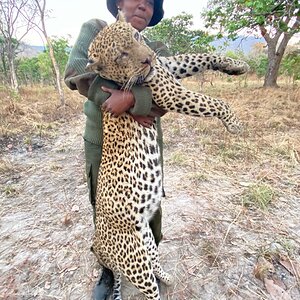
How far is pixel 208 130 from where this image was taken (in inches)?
226

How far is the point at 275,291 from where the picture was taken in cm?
201

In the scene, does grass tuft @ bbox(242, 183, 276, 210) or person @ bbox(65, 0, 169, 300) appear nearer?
person @ bbox(65, 0, 169, 300)

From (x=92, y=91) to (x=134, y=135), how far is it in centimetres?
32

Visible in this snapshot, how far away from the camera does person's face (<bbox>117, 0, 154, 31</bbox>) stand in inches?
61.7

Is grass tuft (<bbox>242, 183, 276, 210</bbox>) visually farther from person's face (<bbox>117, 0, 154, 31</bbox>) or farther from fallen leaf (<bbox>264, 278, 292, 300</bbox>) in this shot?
person's face (<bbox>117, 0, 154, 31</bbox>)

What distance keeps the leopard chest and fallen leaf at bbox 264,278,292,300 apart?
1200mm

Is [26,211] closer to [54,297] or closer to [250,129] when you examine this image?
[54,297]

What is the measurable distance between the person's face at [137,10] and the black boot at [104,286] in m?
1.74

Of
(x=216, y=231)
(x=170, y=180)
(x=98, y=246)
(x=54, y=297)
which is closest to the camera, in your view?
(x=98, y=246)

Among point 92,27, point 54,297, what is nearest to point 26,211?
point 54,297

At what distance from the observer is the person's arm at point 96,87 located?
1.34 meters

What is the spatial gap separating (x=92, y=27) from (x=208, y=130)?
176 inches

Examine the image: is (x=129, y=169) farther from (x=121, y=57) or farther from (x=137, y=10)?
(x=137, y=10)

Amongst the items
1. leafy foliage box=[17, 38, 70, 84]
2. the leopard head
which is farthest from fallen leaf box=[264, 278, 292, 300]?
leafy foliage box=[17, 38, 70, 84]
